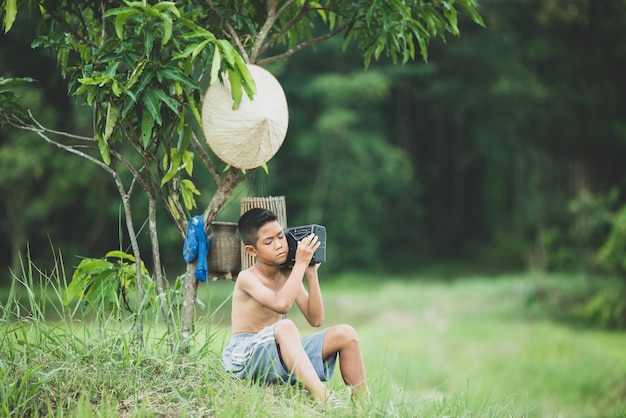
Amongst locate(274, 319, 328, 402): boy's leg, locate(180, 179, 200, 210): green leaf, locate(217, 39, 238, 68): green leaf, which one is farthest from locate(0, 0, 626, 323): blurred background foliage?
locate(217, 39, 238, 68): green leaf

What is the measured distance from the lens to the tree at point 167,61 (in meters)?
3.80

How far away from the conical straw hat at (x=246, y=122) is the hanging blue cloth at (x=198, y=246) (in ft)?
1.34

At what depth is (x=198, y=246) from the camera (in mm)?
4332

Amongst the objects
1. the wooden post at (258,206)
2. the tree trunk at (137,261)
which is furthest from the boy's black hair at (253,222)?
the tree trunk at (137,261)

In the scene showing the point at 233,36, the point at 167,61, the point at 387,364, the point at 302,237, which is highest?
the point at 233,36

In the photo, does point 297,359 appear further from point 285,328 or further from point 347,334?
point 347,334

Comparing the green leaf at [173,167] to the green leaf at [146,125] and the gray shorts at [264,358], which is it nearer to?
the green leaf at [146,125]

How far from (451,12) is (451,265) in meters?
21.3

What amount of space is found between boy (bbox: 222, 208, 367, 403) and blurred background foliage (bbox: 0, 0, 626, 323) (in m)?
4.92

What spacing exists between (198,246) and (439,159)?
25.6m

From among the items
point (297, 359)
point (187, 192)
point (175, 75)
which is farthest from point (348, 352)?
point (175, 75)

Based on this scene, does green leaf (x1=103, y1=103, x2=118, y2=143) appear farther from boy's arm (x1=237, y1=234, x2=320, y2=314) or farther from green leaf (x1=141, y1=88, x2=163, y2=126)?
boy's arm (x1=237, y1=234, x2=320, y2=314)

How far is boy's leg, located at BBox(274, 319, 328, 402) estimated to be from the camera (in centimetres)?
376

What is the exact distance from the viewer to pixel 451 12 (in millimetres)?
4758
